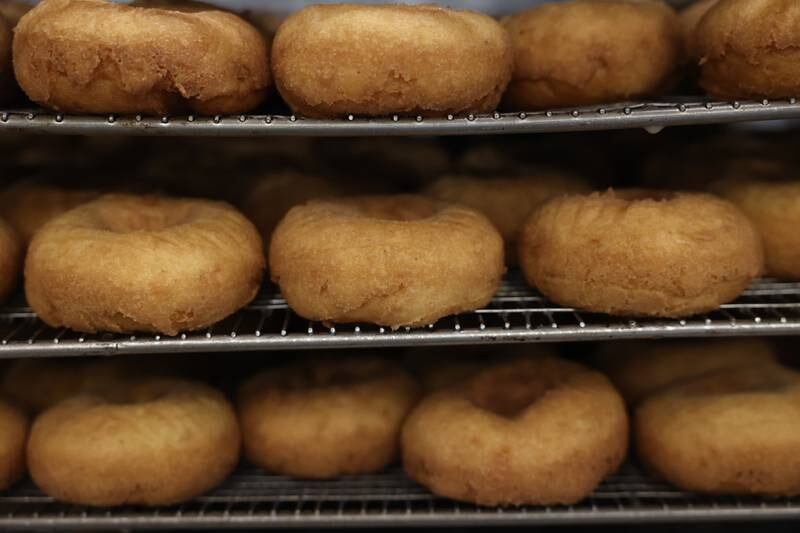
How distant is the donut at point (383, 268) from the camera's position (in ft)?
4.48

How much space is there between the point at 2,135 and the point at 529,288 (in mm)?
1423

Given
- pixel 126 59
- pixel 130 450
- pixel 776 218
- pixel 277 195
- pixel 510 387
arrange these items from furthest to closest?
pixel 277 195 < pixel 510 387 < pixel 776 218 < pixel 130 450 < pixel 126 59

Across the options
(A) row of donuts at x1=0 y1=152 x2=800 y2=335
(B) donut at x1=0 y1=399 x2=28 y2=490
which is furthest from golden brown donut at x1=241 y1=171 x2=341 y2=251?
(B) donut at x1=0 y1=399 x2=28 y2=490

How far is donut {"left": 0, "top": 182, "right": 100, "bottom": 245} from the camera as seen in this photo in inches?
65.8

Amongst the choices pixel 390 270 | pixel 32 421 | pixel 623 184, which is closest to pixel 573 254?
pixel 390 270

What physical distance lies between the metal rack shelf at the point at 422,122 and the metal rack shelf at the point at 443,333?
389mm

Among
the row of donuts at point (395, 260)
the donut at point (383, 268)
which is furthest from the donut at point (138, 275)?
the donut at point (383, 268)

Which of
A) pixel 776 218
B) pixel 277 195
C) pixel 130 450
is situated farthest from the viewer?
pixel 277 195

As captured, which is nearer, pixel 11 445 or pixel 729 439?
pixel 729 439

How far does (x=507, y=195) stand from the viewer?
177cm

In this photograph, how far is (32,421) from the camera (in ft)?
5.45

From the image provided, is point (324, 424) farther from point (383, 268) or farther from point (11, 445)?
point (11, 445)

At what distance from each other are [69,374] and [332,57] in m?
1.05

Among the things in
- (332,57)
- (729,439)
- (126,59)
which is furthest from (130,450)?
(729,439)
